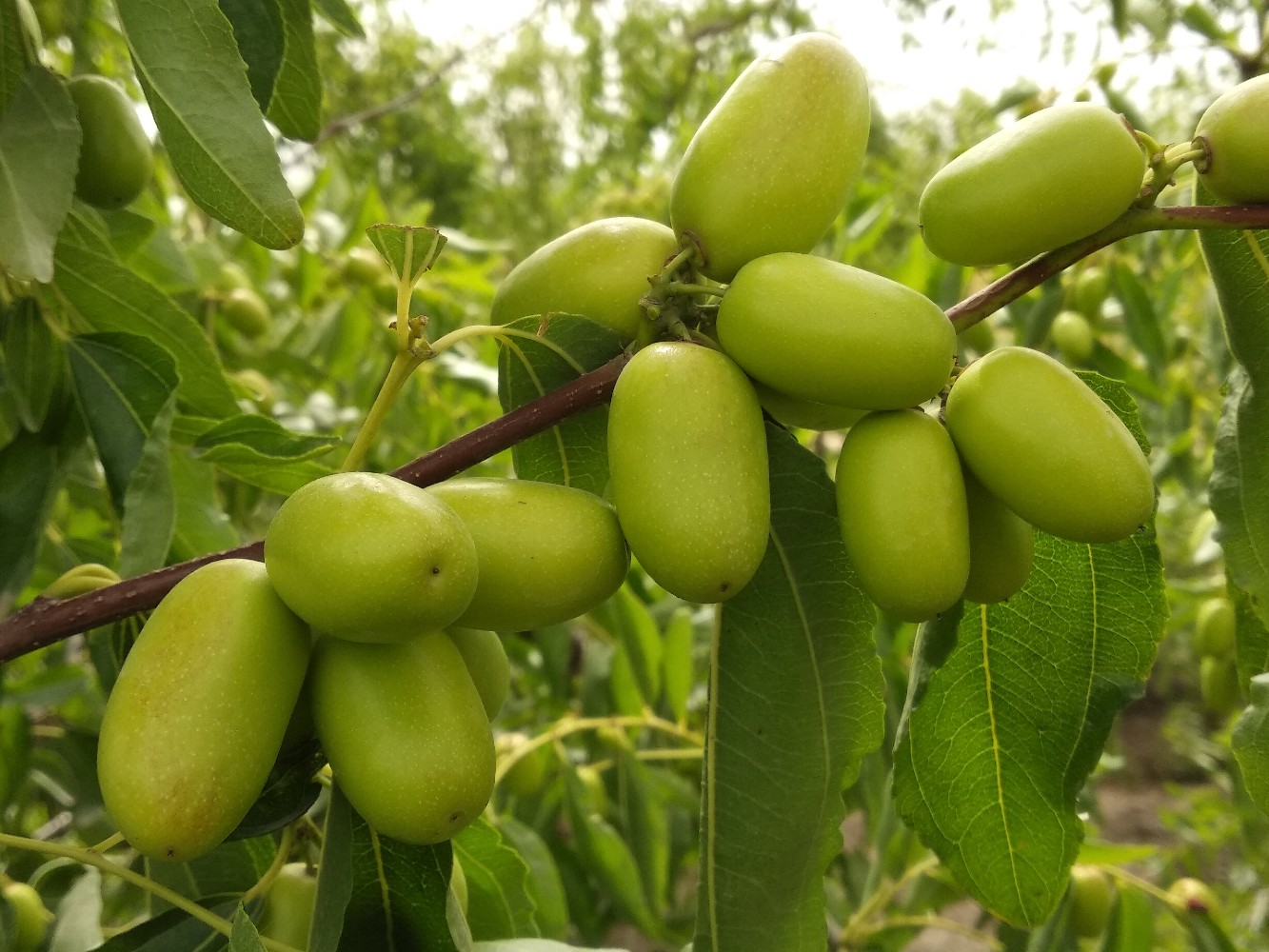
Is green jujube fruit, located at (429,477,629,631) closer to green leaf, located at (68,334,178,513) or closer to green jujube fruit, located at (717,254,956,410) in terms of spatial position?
green jujube fruit, located at (717,254,956,410)

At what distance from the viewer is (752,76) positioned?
903 millimetres

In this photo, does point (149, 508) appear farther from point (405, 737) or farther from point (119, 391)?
point (405, 737)

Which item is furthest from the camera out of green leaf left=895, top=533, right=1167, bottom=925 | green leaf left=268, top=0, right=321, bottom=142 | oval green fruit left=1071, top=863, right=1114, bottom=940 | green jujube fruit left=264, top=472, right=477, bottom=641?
oval green fruit left=1071, top=863, right=1114, bottom=940

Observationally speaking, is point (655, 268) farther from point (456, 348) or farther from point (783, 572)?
point (456, 348)

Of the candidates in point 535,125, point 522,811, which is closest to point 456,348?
point 522,811

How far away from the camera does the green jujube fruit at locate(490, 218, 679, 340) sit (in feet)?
3.08

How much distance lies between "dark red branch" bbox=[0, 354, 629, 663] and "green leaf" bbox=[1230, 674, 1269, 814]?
636 mm

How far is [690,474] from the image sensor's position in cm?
76

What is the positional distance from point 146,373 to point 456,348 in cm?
153

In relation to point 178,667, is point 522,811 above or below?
below

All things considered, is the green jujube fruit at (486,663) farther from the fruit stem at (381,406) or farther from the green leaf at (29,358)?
the green leaf at (29,358)

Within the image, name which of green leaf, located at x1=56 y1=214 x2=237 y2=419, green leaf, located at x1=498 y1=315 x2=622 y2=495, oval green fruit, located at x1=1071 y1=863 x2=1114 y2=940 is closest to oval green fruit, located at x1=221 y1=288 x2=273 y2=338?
green leaf, located at x1=56 y1=214 x2=237 y2=419

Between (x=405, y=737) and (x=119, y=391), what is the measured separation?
714 millimetres

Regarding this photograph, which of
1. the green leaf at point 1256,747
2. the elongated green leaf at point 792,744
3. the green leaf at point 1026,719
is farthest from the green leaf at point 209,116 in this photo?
the green leaf at point 1256,747
